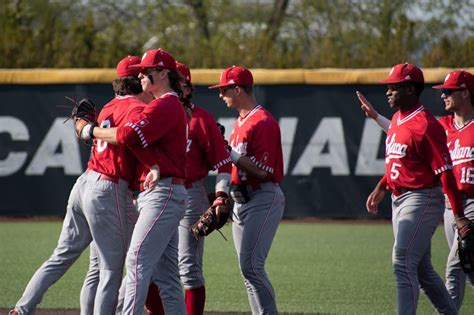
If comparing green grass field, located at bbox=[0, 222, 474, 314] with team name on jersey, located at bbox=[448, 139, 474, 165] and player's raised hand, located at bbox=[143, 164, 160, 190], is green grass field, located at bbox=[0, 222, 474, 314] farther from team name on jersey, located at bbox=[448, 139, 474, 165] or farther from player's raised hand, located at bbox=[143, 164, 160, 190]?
player's raised hand, located at bbox=[143, 164, 160, 190]

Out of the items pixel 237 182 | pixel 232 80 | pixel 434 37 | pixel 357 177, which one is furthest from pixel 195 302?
pixel 434 37

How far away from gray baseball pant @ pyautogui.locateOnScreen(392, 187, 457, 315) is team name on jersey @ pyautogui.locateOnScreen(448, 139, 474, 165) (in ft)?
3.12

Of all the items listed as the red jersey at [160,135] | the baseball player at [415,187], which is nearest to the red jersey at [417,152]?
the baseball player at [415,187]

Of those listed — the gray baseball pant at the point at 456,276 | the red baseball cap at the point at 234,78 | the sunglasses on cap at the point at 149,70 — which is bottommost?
the gray baseball pant at the point at 456,276

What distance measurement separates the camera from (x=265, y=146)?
694 cm

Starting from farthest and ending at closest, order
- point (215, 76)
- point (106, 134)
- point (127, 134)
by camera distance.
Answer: point (215, 76) → point (106, 134) → point (127, 134)

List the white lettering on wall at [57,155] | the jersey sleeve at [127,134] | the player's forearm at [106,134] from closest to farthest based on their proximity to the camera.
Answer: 1. the jersey sleeve at [127,134]
2. the player's forearm at [106,134]
3. the white lettering on wall at [57,155]

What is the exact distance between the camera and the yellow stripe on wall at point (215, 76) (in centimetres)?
1460

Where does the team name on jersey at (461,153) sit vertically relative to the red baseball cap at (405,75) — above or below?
below

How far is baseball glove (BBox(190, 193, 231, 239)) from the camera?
6.65 m

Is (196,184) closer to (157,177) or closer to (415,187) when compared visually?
(157,177)

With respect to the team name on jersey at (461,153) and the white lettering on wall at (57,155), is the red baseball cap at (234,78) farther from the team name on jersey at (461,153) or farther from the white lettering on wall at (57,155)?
the white lettering on wall at (57,155)

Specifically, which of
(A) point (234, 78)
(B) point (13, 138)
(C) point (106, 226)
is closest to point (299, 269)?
(A) point (234, 78)

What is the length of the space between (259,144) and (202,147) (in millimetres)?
430
